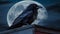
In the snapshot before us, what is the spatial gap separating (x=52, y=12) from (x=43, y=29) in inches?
15.3

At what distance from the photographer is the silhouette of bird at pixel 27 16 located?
4.67ft

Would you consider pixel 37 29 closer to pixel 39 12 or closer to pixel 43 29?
pixel 43 29

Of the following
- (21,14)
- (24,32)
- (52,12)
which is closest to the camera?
(24,32)

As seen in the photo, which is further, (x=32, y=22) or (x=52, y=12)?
(x=52, y=12)

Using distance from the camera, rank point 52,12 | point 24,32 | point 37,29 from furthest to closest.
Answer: point 52,12 → point 37,29 → point 24,32

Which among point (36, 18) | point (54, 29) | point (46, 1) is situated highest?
point (46, 1)

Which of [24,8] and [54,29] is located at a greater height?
[24,8]

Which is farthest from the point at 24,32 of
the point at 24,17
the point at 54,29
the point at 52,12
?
the point at 52,12

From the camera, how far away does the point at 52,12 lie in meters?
1.88

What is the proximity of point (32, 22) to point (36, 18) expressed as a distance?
0.17 feet

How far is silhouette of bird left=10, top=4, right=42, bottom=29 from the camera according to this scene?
1.42 metres

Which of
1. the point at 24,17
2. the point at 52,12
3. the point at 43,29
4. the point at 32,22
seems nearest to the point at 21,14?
the point at 24,17

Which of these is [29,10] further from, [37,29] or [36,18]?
[37,29]

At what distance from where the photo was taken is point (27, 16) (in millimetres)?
1440
